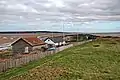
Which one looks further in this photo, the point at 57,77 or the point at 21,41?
the point at 21,41

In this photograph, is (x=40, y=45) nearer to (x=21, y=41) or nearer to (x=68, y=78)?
(x=21, y=41)

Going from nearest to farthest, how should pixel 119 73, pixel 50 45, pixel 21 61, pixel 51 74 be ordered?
1. pixel 51 74
2. pixel 119 73
3. pixel 21 61
4. pixel 50 45

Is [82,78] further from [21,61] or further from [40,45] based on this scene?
[40,45]

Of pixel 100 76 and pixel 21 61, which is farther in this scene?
pixel 21 61

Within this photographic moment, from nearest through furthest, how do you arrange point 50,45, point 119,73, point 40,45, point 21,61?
1. point 119,73
2. point 21,61
3. point 40,45
4. point 50,45

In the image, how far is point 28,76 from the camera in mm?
13789

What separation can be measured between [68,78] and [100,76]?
2426 mm

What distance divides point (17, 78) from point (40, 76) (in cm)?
148

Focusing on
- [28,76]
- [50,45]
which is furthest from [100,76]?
[50,45]

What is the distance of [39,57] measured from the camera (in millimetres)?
32875

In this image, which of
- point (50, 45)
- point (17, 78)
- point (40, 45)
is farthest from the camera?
point (50, 45)

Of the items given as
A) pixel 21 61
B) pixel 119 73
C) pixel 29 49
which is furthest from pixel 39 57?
pixel 119 73

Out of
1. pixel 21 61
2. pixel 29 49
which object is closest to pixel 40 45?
pixel 29 49

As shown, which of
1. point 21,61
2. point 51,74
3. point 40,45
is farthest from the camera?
point 40,45
